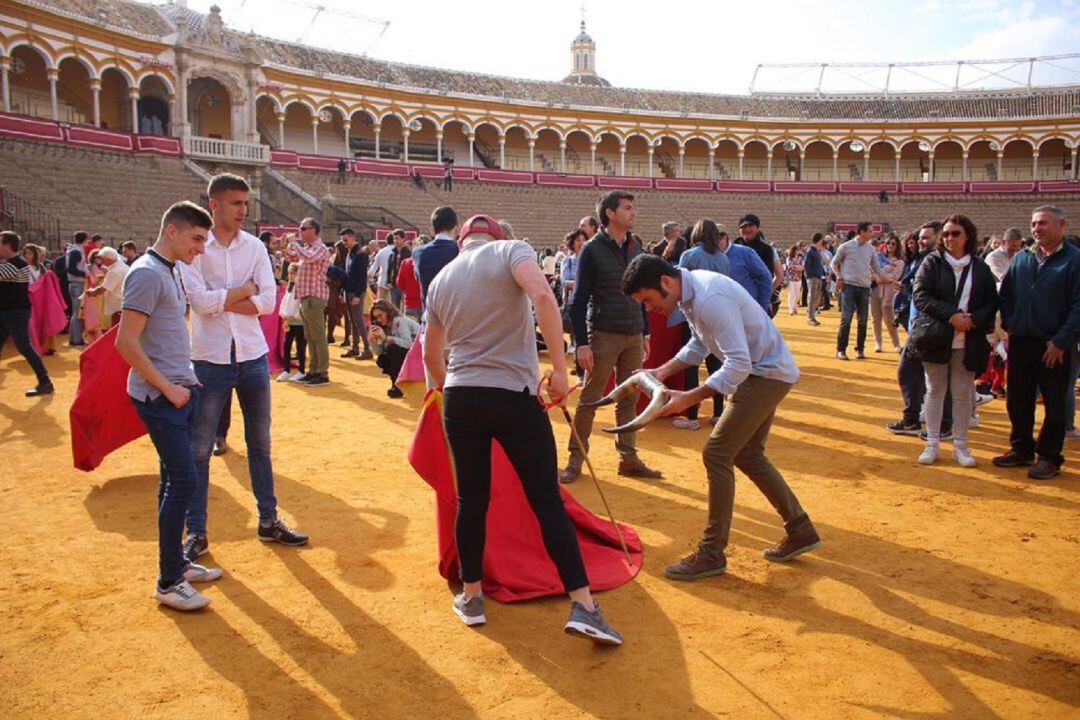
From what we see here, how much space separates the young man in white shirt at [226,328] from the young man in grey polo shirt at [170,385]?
33cm

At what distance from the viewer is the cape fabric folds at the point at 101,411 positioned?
218 inches

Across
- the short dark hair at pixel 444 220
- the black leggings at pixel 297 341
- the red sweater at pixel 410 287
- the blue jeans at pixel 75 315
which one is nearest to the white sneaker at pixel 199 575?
the short dark hair at pixel 444 220

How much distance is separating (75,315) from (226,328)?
35.5ft

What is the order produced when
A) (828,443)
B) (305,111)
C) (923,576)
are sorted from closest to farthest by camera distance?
(923,576) → (828,443) → (305,111)

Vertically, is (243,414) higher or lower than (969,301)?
lower

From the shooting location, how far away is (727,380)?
348 centimetres

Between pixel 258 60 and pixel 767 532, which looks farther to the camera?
pixel 258 60

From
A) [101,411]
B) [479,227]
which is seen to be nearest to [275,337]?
[101,411]

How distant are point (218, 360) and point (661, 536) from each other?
257cm

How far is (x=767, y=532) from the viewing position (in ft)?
15.2

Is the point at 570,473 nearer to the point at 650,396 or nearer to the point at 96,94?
the point at 650,396

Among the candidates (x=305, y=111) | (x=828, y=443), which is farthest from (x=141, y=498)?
(x=305, y=111)

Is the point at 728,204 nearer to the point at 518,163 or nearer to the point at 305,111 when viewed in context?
the point at 518,163

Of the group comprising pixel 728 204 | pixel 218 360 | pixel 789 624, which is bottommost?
pixel 789 624
